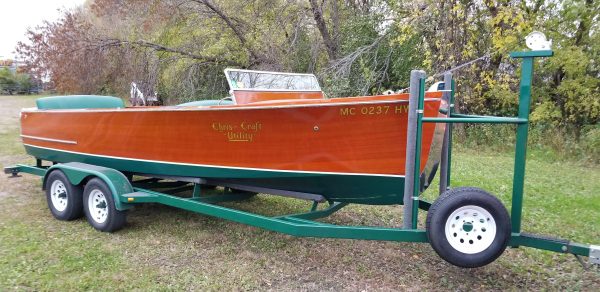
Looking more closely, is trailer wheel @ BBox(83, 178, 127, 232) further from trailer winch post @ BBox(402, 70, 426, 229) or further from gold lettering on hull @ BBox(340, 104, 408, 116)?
trailer winch post @ BBox(402, 70, 426, 229)

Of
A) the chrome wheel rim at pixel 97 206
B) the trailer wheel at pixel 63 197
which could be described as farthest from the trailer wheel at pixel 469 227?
the trailer wheel at pixel 63 197

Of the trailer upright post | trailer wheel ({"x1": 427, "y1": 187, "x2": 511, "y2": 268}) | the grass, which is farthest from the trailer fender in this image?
the trailer upright post

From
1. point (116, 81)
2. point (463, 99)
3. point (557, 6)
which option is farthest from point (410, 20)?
point (116, 81)

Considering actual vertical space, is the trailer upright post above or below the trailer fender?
above

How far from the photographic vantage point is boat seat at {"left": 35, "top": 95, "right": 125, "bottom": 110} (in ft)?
18.7

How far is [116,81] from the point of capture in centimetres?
1529

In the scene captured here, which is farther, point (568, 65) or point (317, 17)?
point (317, 17)

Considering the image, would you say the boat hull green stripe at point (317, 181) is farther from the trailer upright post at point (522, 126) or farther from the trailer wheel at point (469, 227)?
the trailer upright post at point (522, 126)

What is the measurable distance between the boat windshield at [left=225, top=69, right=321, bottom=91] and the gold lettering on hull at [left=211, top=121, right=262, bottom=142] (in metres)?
0.84

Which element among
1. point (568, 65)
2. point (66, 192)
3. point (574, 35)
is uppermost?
point (574, 35)

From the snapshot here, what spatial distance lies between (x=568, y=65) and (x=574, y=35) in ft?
2.43

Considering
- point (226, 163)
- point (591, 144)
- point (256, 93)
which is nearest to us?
point (226, 163)

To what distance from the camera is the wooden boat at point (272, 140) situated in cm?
332

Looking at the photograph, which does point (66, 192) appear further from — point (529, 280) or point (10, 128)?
point (10, 128)
